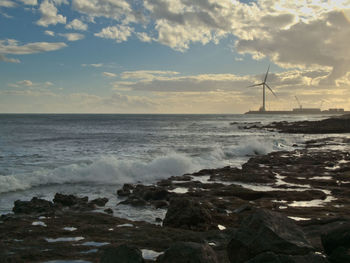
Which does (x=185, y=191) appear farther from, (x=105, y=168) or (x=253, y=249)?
(x=253, y=249)

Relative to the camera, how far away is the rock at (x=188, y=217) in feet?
27.8

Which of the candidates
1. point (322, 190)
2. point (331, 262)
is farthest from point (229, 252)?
point (322, 190)

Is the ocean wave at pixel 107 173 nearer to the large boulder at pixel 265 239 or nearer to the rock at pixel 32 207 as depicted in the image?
the rock at pixel 32 207

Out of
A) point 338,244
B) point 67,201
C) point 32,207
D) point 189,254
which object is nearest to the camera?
point 189,254

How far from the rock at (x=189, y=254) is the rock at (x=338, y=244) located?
1839 mm

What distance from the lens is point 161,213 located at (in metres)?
10.5

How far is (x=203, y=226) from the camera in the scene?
27.6 ft

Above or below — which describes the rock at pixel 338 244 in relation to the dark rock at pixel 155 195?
above

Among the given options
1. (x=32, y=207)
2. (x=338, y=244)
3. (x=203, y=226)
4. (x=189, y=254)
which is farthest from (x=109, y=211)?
(x=338, y=244)

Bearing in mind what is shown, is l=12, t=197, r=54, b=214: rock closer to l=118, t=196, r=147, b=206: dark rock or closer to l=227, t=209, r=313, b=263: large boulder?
l=118, t=196, r=147, b=206: dark rock

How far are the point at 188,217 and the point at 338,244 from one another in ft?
13.0

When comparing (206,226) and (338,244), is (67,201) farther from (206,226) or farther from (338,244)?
(338,244)

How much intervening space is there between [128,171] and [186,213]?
10.6m

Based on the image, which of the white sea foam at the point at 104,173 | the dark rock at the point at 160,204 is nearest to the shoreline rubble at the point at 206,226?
the dark rock at the point at 160,204
